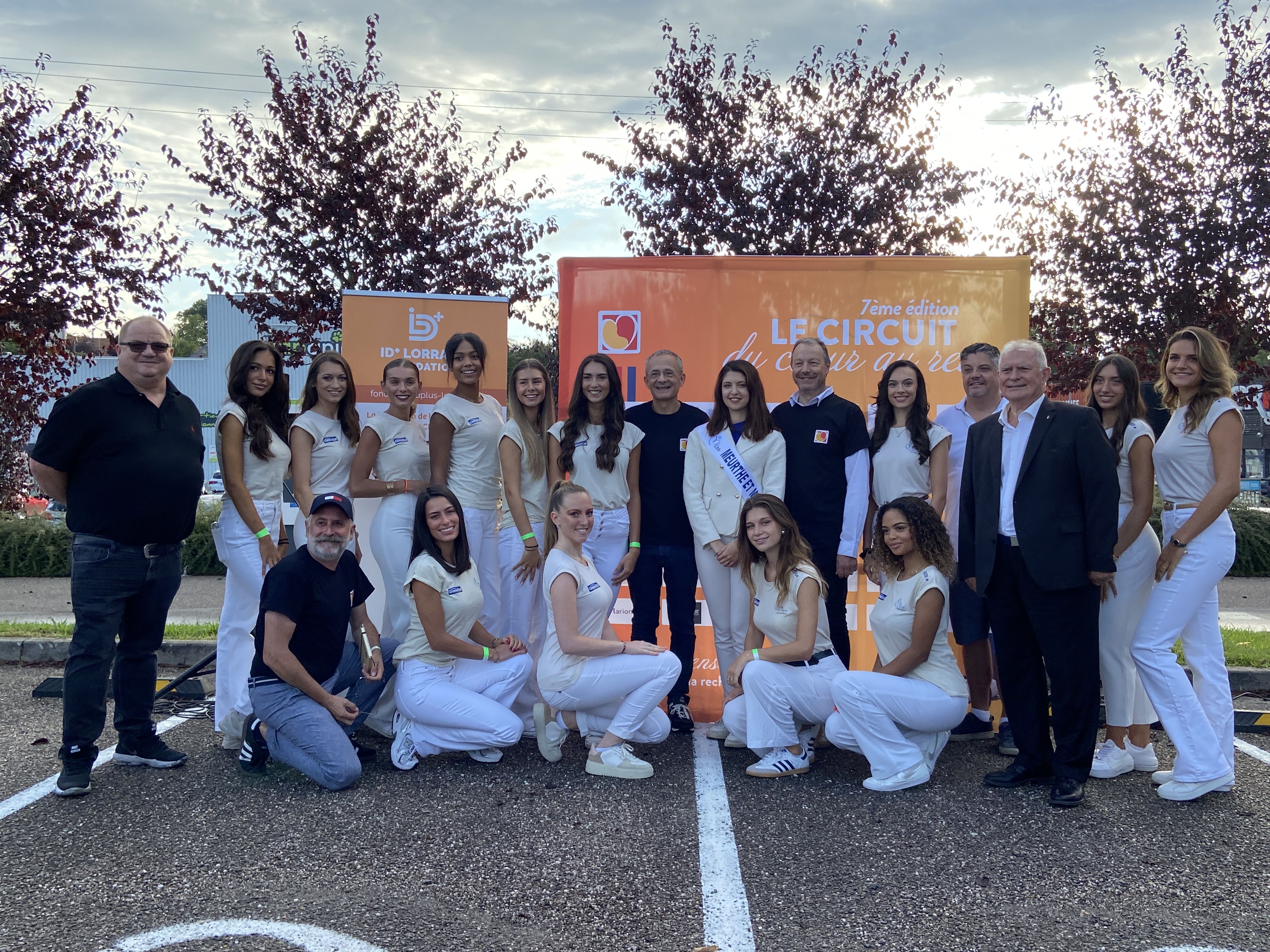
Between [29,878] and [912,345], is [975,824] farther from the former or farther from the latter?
[29,878]

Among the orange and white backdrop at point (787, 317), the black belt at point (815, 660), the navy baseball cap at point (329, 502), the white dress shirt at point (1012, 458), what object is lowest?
the black belt at point (815, 660)

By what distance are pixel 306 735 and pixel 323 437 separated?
1600 millimetres

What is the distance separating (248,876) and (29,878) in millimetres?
692

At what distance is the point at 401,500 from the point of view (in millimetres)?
4715

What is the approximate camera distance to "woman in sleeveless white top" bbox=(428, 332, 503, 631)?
4758 mm

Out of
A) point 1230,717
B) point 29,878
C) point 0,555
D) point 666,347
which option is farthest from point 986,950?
point 0,555

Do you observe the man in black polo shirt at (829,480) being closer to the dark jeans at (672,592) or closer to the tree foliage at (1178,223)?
the dark jeans at (672,592)

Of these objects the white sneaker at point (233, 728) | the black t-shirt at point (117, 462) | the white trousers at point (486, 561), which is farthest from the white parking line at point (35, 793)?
the white trousers at point (486, 561)

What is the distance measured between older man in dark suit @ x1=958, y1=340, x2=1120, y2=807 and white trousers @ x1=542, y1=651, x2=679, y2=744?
1.42 metres

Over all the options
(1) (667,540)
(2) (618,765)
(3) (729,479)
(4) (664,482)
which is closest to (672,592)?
(1) (667,540)

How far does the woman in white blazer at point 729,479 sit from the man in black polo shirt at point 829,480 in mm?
122

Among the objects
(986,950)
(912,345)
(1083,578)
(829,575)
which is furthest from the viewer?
(912,345)

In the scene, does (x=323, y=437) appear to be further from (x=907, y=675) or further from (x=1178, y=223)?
(x=1178, y=223)

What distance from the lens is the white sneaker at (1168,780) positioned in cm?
370
